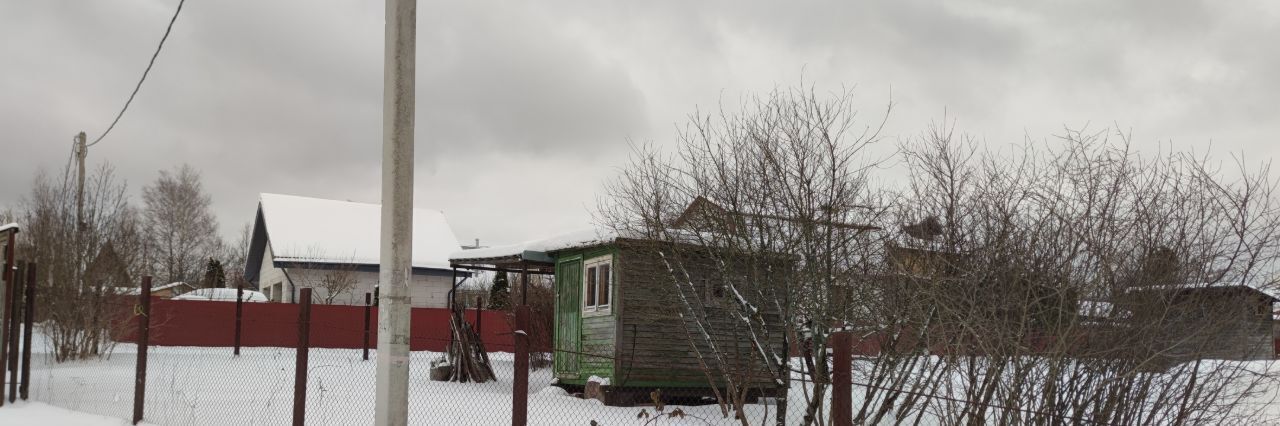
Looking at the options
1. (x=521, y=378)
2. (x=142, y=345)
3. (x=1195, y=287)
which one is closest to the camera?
(x=1195, y=287)

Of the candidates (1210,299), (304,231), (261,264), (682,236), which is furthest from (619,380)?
(261,264)

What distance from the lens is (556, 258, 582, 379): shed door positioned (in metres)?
14.0

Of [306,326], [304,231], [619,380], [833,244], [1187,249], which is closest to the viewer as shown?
[1187,249]

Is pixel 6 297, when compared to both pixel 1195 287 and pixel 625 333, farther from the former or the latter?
pixel 1195 287

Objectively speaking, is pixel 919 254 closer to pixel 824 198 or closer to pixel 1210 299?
pixel 824 198

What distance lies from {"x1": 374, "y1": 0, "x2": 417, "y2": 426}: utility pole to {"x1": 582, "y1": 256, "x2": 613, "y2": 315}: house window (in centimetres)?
758

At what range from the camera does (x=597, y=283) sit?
13.5m

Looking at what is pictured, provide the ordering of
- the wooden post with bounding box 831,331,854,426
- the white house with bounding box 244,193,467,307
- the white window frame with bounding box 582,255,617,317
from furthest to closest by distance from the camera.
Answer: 1. the white house with bounding box 244,193,467,307
2. the white window frame with bounding box 582,255,617,317
3. the wooden post with bounding box 831,331,854,426

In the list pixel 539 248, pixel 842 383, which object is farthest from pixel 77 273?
Answer: pixel 842 383

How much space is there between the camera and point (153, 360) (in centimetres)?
1817

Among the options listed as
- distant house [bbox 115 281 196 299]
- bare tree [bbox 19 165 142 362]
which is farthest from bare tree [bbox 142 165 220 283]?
bare tree [bbox 19 165 142 362]

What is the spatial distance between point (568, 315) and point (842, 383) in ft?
32.3

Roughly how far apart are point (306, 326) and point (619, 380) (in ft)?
Answer: 19.4

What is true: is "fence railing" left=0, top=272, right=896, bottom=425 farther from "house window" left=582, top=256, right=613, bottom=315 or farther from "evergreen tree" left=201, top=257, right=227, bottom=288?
"evergreen tree" left=201, top=257, right=227, bottom=288
